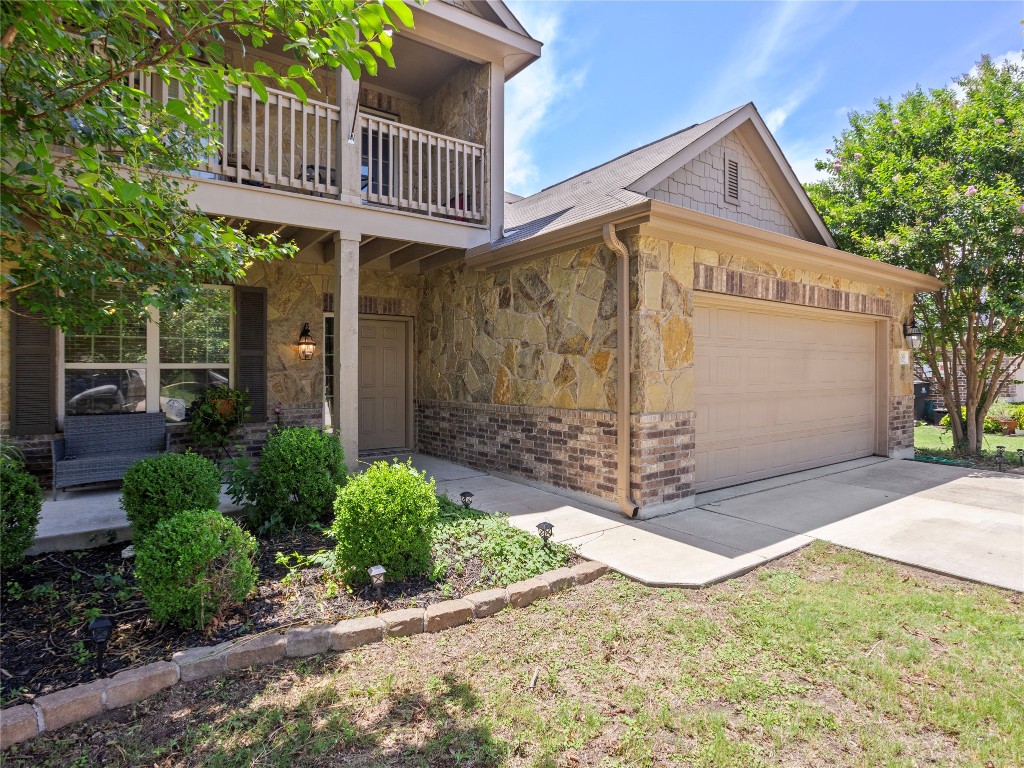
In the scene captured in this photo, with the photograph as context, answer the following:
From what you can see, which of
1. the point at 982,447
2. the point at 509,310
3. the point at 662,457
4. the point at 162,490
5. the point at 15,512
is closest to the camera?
the point at 15,512

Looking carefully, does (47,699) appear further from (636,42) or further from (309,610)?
(636,42)

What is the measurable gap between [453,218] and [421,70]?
7.26ft

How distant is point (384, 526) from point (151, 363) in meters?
4.61

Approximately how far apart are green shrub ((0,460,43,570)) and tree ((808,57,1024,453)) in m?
11.0

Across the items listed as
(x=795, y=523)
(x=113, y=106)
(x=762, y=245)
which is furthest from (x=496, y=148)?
(x=795, y=523)

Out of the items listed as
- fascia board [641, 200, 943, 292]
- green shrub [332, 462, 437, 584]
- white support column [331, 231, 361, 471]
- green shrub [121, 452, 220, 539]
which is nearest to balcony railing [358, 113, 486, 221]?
white support column [331, 231, 361, 471]

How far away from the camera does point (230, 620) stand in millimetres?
3131

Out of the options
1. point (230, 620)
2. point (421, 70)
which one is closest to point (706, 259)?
point (421, 70)

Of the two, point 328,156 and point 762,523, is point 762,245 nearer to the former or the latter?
point 762,523

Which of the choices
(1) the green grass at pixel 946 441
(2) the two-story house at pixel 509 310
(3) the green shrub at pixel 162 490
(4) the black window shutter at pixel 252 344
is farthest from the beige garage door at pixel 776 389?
(4) the black window shutter at pixel 252 344

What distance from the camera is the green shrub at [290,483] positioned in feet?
15.2

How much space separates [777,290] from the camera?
6602mm

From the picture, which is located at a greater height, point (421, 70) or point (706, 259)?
point (421, 70)

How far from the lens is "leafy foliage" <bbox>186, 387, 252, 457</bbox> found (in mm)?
6383
